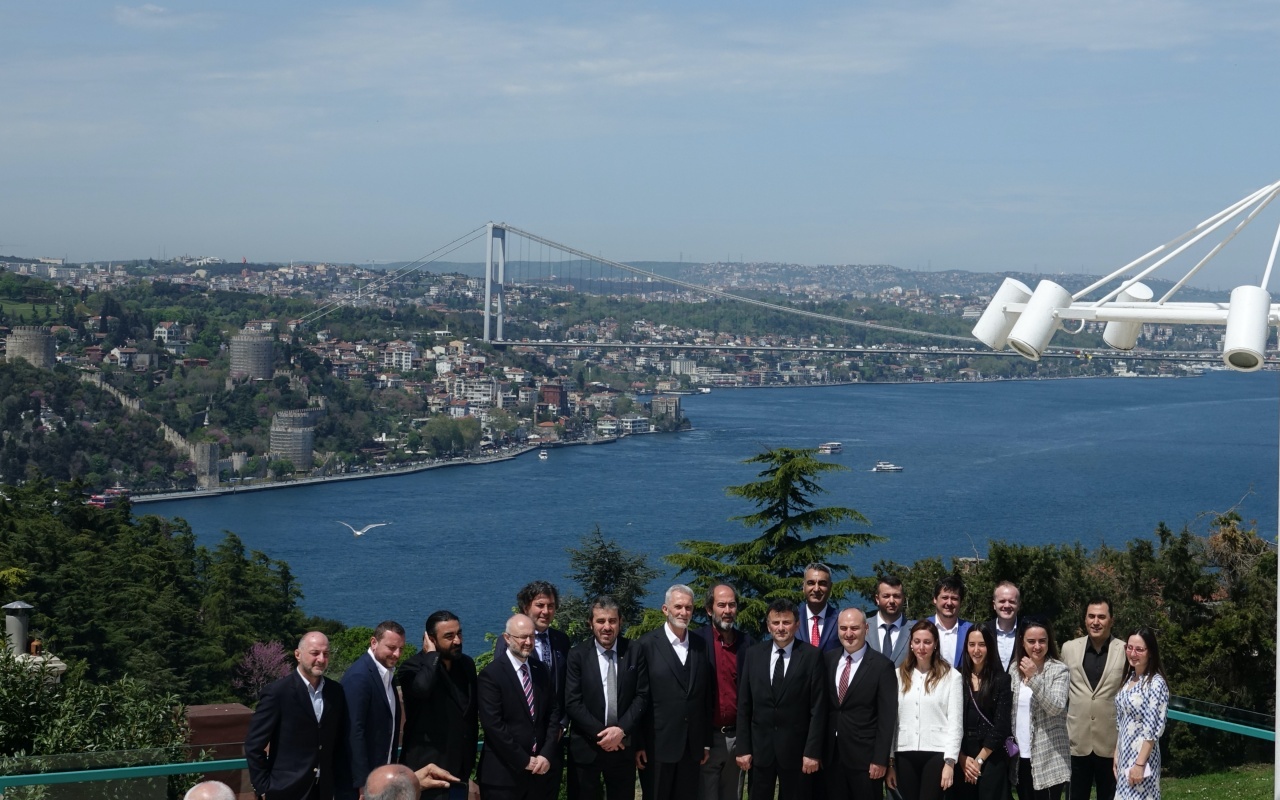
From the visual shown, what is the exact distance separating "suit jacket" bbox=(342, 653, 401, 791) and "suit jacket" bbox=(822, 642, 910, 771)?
0.97m

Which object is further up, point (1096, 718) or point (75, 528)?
point (1096, 718)

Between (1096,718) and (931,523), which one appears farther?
(931,523)

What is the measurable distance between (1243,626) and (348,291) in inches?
3635

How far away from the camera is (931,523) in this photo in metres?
35.0

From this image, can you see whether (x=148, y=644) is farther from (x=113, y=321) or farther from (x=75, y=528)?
(x=113, y=321)

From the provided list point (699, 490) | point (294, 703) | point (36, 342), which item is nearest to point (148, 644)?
point (294, 703)

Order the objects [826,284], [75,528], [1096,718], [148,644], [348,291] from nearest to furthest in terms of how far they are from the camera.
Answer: [1096,718] < [148,644] < [75,528] < [348,291] < [826,284]

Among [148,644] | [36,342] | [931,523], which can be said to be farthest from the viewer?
[36,342]

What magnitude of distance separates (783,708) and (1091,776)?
0.73 metres

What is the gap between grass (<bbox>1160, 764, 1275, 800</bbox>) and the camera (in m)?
3.37

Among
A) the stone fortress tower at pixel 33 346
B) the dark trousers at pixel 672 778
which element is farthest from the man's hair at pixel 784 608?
the stone fortress tower at pixel 33 346

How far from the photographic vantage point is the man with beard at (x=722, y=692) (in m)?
3.20

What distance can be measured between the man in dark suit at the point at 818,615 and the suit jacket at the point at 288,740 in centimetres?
113

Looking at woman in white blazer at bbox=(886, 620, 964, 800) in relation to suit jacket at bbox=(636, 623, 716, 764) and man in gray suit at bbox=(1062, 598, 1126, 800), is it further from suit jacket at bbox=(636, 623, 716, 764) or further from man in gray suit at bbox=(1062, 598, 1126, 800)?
suit jacket at bbox=(636, 623, 716, 764)
